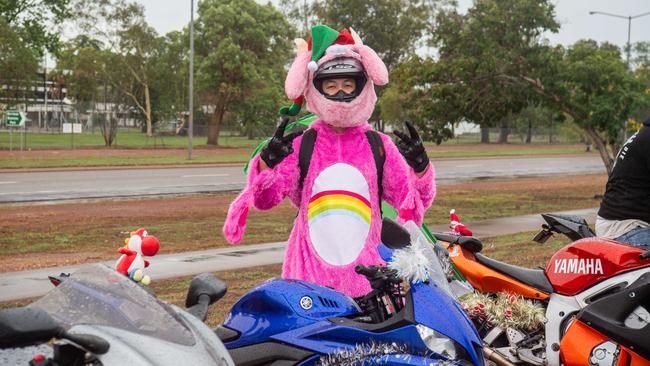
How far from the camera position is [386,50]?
5638 centimetres

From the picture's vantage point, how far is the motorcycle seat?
570 centimetres

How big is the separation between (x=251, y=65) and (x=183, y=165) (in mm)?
21042

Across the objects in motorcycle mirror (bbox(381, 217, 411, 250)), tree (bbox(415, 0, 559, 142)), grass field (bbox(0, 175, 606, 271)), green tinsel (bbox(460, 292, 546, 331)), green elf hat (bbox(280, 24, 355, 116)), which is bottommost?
grass field (bbox(0, 175, 606, 271))

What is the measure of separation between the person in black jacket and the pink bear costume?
1.52 metres

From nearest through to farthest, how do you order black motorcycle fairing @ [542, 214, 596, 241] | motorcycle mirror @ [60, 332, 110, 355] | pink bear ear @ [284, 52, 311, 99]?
1. motorcycle mirror @ [60, 332, 110, 355]
2. pink bear ear @ [284, 52, 311, 99]
3. black motorcycle fairing @ [542, 214, 596, 241]

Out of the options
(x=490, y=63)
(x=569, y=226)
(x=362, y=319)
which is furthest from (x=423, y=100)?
(x=362, y=319)

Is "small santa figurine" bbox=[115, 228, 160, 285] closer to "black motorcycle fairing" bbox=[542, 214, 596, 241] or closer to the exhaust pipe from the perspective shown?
the exhaust pipe

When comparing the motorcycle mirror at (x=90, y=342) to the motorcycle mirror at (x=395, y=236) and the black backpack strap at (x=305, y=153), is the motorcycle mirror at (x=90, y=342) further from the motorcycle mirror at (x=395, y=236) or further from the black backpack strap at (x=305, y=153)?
the black backpack strap at (x=305, y=153)

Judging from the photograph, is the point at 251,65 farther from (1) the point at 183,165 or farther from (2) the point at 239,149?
(1) the point at 183,165

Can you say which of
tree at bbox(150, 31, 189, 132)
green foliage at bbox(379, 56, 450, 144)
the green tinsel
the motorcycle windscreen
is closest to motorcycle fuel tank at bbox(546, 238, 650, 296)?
the green tinsel

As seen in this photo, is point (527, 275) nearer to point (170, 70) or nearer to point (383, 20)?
point (383, 20)

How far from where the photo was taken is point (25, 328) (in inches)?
85.6

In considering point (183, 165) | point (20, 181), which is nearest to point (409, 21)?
point (183, 165)

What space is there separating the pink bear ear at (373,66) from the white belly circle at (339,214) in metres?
0.61
